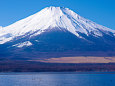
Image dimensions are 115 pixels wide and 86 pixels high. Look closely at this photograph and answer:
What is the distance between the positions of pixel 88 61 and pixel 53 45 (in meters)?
27.4

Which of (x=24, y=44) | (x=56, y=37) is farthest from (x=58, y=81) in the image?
(x=56, y=37)

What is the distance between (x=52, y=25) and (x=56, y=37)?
36.9ft

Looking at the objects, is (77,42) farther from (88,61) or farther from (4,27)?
(4,27)

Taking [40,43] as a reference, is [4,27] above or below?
above

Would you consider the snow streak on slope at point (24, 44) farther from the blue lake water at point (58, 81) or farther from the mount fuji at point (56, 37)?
the blue lake water at point (58, 81)

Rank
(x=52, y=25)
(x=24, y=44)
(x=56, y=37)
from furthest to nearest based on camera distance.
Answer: (x=52, y=25) < (x=56, y=37) < (x=24, y=44)

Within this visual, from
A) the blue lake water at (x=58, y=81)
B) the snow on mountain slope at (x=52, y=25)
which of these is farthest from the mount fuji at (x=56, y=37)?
the blue lake water at (x=58, y=81)

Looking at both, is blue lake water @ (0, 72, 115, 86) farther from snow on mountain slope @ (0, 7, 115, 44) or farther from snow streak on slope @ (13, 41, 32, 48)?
snow on mountain slope @ (0, 7, 115, 44)

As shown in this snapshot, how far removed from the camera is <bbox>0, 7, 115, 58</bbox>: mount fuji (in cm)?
11700

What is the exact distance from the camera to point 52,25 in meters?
141

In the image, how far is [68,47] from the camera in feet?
403

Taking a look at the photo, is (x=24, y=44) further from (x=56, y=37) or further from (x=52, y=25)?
(x=52, y=25)

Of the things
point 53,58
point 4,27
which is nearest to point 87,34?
point 53,58

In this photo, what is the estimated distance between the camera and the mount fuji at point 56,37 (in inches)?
4606
